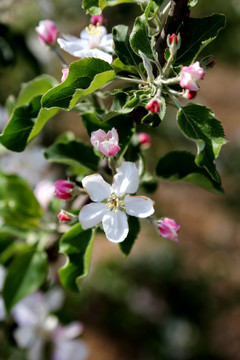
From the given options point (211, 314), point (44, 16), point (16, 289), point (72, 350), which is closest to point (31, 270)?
point (16, 289)

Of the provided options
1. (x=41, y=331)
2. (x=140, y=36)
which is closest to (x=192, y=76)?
(x=140, y=36)

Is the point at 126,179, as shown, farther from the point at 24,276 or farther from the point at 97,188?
the point at 24,276

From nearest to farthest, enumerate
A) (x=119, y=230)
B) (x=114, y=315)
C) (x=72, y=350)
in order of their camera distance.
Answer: (x=119, y=230) < (x=72, y=350) < (x=114, y=315)

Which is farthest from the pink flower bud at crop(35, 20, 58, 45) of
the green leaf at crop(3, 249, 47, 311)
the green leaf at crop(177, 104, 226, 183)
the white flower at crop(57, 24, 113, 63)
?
the green leaf at crop(3, 249, 47, 311)

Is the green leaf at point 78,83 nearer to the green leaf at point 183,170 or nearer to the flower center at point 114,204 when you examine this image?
the flower center at point 114,204

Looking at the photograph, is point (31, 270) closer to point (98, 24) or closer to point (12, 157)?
point (12, 157)

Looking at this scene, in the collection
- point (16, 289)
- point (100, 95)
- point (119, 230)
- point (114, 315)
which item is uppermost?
point (100, 95)
